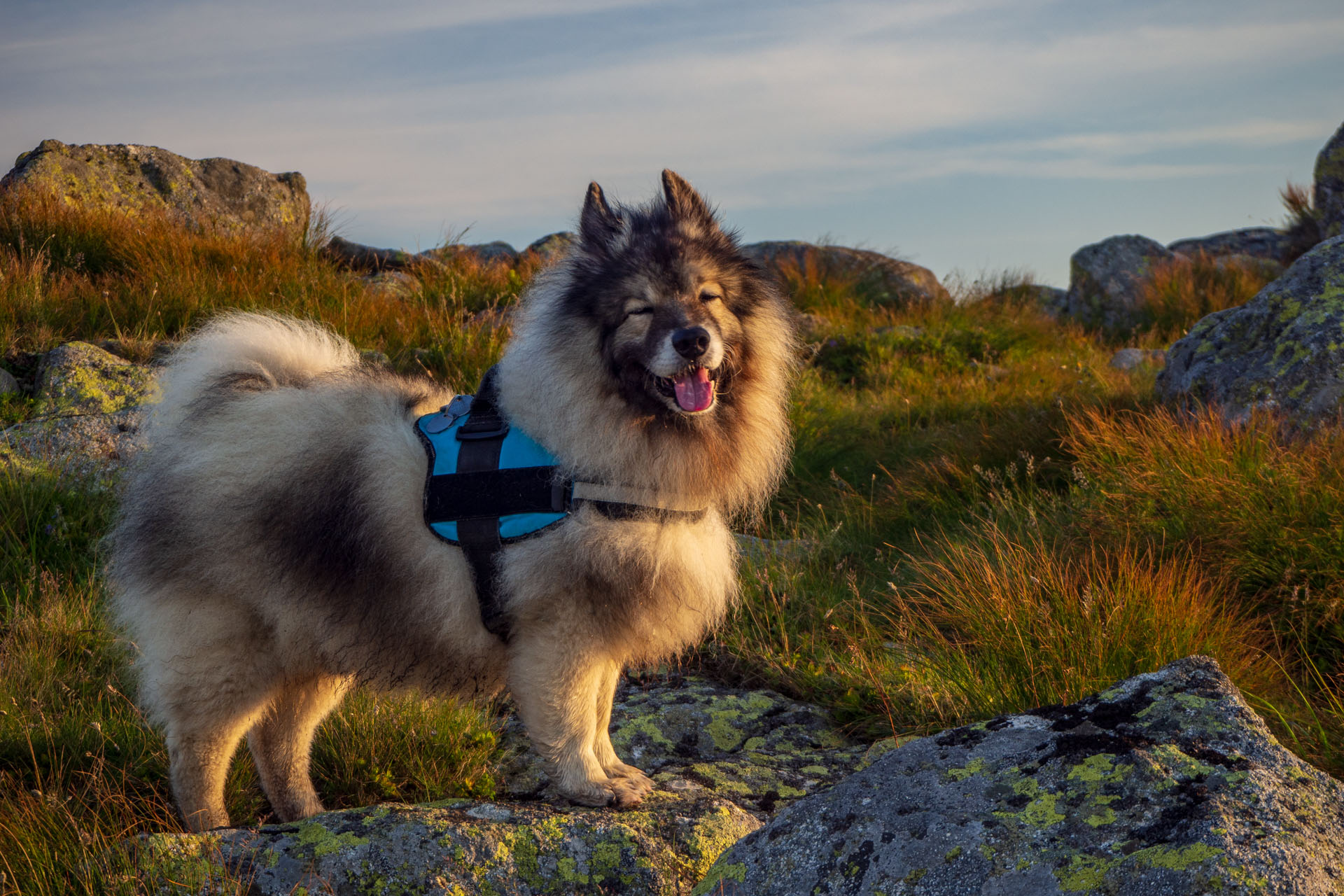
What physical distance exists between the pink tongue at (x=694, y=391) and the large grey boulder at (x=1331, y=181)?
438 inches

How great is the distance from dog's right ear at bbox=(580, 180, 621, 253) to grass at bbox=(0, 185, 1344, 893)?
200 cm

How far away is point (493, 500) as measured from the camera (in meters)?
3.12

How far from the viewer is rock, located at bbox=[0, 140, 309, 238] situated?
9352mm

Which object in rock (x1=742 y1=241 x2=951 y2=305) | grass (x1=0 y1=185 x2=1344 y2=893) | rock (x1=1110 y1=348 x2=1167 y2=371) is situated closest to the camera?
grass (x1=0 y1=185 x2=1344 y2=893)

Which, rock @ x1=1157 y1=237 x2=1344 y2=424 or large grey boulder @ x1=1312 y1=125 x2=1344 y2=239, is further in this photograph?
large grey boulder @ x1=1312 y1=125 x2=1344 y2=239

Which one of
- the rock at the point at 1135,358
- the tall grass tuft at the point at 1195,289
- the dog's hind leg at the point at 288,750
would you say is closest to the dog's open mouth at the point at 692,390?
the dog's hind leg at the point at 288,750

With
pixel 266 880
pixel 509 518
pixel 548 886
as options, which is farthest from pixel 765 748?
pixel 266 880

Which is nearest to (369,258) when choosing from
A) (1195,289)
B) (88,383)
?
(88,383)

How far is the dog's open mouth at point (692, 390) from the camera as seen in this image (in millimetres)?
3088

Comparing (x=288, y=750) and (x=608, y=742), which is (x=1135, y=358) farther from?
(x=288, y=750)

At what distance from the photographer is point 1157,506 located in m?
4.75

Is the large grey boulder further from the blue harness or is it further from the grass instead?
the blue harness

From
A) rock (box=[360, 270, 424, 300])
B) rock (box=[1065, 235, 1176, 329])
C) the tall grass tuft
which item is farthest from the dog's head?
rock (box=[1065, 235, 1176, 329])

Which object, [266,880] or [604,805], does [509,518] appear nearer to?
[604,805]
